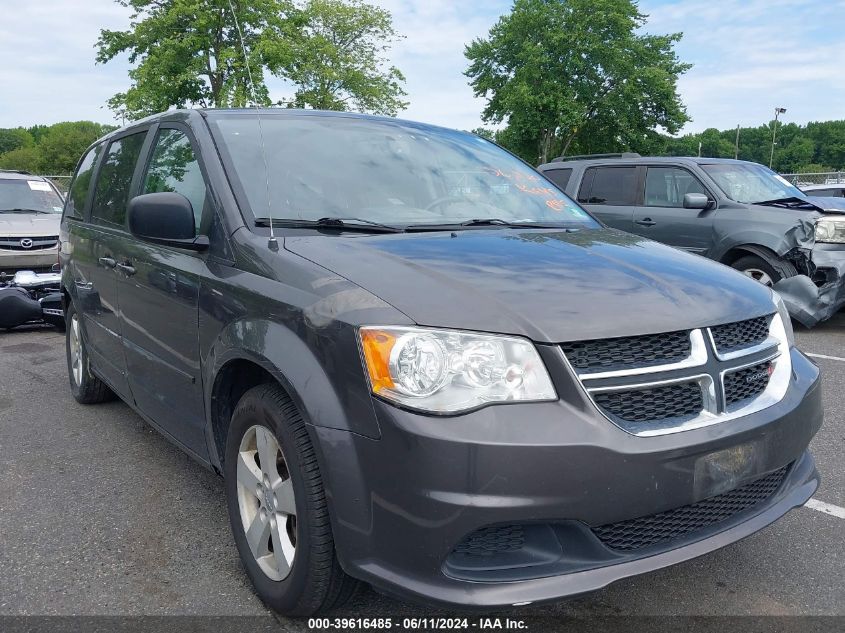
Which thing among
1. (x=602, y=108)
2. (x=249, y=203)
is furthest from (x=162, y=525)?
(x=602, y=108)

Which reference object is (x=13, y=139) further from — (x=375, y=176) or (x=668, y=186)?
(x=375, y=176)

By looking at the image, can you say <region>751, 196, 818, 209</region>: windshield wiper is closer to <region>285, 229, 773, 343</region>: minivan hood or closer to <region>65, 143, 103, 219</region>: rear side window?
<region>285, 229, 773, 343</region>: minivan hood

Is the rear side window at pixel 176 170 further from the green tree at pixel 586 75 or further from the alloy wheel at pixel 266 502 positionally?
the green tree at pixel 586 75

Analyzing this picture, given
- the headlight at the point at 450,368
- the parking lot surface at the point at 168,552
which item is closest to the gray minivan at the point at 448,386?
the headlight at the point at 450,368

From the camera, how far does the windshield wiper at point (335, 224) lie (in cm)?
267

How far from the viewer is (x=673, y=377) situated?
2053mm

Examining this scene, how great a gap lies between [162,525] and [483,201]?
6.48ft

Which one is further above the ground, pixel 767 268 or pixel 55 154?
pixel 55 154

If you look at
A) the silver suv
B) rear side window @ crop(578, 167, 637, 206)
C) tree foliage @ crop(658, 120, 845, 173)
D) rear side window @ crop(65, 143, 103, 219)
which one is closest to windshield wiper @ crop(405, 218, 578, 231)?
rear side window @ crop(65, 143, 103, 219)

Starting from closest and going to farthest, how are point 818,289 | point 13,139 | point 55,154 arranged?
1. point 818,289
2. point 55,154
3. point 13,139

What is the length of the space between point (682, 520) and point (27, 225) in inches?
336

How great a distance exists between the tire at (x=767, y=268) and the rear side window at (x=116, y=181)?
5.92 metres

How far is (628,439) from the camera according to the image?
1.94m

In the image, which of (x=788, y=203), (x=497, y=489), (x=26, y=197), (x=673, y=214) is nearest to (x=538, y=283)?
(x=497, y=489)
